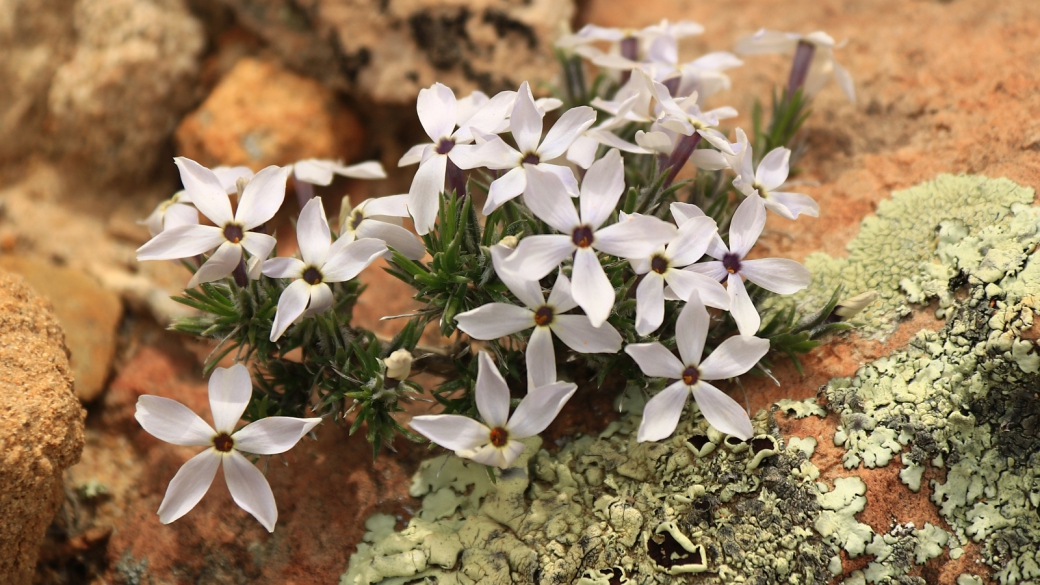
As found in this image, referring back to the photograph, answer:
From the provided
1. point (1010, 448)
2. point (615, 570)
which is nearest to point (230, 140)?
point (615, 570)

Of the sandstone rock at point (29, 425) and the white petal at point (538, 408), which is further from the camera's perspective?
the sandstone rock at point (29, 425)

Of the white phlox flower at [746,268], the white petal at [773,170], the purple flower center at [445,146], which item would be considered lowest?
the white phlox flower at [746,268]

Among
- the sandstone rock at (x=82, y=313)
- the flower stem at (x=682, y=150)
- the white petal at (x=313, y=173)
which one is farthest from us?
the sandstone rock at (x=82, y=313)

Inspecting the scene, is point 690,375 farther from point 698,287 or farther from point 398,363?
point 398,363

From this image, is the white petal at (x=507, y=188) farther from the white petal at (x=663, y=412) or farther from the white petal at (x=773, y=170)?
the white petal at (x=773, y=170)

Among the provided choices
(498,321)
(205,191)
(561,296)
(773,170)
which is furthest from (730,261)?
(205,191)

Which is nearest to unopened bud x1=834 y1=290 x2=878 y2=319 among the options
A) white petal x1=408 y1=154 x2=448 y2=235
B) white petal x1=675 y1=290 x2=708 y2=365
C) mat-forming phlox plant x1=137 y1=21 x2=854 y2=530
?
mat-forming phlox plant x1=137 y1=21 x2=854 y2=530

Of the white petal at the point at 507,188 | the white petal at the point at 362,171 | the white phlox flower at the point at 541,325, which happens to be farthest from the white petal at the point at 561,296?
the white petal at the point at 362,171
